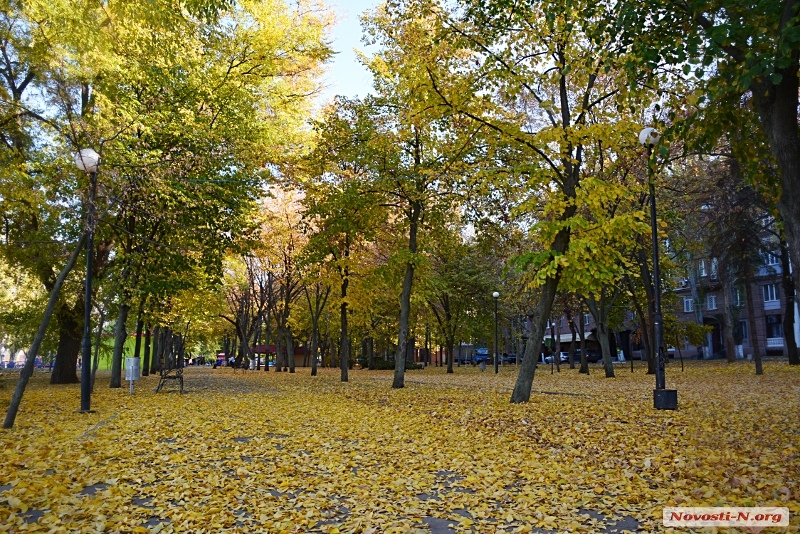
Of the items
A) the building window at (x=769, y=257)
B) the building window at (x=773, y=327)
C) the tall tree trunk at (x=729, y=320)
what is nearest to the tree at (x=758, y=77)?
the building window at (x=769, y=257)

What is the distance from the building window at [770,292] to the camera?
44812mm

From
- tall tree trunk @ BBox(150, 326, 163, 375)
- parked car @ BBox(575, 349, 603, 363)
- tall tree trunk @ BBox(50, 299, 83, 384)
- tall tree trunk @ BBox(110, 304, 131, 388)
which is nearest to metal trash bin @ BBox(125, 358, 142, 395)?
tall tree trunk @ BBox(110, 304, 131, 388)

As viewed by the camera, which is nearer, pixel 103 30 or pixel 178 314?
pixel 103 30

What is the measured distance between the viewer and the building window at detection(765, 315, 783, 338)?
45.2 m

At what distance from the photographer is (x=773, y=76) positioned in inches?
209

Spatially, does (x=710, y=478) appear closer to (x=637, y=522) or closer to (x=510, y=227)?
(x=637, y=522)

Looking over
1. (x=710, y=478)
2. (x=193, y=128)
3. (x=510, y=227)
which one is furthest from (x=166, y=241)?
(x=710, y=478)

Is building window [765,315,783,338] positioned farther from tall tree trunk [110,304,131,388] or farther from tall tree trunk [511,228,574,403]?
tall tree trunk [110,304,131,388]

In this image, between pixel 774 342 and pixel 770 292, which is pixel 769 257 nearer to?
pixel 770 292

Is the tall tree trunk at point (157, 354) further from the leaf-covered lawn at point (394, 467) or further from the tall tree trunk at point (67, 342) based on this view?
the leaf-covered lawn at point (394, 467)

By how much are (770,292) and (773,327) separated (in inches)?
110

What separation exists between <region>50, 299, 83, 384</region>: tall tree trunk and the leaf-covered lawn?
34.1 ft

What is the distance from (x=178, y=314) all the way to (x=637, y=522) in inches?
1244

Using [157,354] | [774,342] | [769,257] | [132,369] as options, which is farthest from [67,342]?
[774,342]
